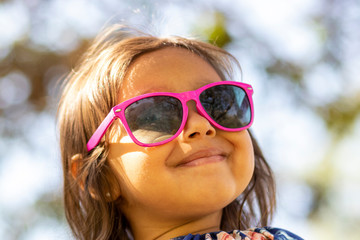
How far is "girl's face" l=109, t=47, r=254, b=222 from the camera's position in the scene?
1.78 metres

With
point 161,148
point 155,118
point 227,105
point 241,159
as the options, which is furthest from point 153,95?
point 241,159

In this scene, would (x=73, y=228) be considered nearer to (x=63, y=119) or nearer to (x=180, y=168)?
(x=63, y=119)

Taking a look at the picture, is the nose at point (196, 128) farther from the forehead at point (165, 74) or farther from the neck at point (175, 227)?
the neck at point (175, 227)

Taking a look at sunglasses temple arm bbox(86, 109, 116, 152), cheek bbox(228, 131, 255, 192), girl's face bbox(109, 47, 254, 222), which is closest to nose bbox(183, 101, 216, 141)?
girl's face bbox(109, 47, 254, 222)

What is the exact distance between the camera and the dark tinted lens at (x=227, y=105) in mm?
1885

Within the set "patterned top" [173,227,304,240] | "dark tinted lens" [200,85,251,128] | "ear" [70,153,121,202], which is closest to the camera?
"patterned top" [173,227,304,240]

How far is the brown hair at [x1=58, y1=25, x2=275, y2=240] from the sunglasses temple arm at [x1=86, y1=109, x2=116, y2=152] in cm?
2

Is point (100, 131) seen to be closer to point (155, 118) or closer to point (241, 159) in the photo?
point (155, 118)

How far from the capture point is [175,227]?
1.94 m

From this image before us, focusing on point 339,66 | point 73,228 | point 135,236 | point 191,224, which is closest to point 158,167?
point 191,224

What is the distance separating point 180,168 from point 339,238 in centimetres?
303

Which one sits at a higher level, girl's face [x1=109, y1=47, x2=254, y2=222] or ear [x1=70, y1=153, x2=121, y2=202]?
girl's face [x1=109, y1=47, x2=254, y2=222]

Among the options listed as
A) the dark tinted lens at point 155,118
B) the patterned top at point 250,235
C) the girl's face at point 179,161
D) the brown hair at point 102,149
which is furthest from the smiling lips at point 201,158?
the brown hair at point 102,149

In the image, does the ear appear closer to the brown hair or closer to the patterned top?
the brown hair
